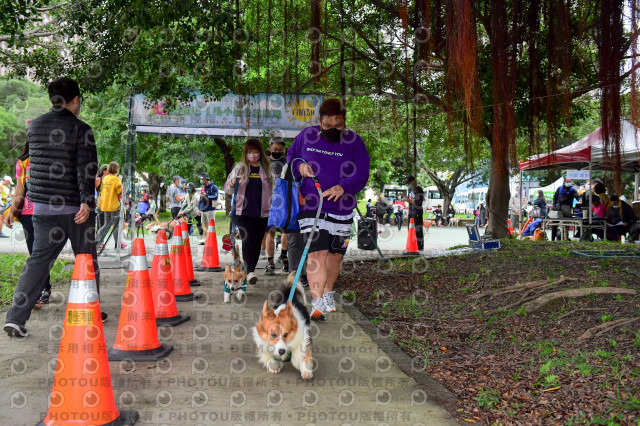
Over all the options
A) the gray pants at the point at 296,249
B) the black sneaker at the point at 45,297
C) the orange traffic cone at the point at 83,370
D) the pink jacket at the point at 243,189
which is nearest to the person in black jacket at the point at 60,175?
the black sneaker at the point at 45,297

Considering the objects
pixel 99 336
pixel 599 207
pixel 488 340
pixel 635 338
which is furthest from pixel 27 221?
pixel 599 207

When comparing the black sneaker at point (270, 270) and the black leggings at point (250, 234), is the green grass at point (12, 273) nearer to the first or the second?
the black leggings at point (250, 234)

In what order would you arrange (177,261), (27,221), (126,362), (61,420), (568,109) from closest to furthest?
(61,420)
(568,109)
(126,362)
(27,221)
(177,261)

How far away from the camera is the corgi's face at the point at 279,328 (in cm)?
330

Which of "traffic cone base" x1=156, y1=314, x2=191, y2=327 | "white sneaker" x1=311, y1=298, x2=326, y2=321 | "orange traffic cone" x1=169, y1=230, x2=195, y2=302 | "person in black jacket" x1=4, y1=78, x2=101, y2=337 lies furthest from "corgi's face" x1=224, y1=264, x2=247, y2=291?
"person in black jacket" x1=4, y1=78, x2=101, y2=337

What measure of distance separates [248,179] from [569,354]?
13.9ft

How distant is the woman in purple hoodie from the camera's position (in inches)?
187

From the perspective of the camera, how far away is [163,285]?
4.78m

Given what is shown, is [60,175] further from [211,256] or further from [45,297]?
[211,256]

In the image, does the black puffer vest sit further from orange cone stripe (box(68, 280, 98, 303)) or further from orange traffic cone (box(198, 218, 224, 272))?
orange traffic cone (box(198, 218, 224, 272))

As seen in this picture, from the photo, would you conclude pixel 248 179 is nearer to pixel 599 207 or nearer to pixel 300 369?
pixel 300 369

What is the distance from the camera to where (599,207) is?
14703 mm

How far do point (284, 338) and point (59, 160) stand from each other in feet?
7.96

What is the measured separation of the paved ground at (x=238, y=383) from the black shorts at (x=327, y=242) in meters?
0.71
